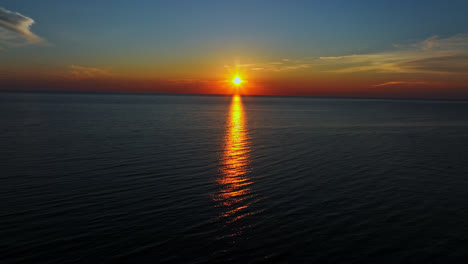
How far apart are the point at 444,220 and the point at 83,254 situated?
19079mm

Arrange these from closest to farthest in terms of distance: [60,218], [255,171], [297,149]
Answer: [60,218] → [255,171] → [297,149]

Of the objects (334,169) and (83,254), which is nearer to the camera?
(83,254)

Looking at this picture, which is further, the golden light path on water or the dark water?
the golden light path on water

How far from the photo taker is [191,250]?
1363 centimetres

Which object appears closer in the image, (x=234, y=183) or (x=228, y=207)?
(x=228, y=207)

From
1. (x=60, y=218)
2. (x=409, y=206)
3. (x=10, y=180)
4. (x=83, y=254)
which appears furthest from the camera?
(x=10, y=180)

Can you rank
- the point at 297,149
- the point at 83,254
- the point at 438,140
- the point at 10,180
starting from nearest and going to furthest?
the point at 83,254 < the point at 10,180 < the point at 297,149 < the point at 438,140

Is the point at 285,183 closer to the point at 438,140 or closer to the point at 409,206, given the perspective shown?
the point at 409,206

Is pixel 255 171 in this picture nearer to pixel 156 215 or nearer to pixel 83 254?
pixel 156 215

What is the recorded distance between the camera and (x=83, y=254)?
13.1 meters

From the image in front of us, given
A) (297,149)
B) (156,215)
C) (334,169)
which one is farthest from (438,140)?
(156,215)

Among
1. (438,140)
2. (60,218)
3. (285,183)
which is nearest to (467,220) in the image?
(285,183)

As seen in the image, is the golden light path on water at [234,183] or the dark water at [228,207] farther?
the golden light path on water at [234,183]

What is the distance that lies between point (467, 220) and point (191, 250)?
15755 millimetres
